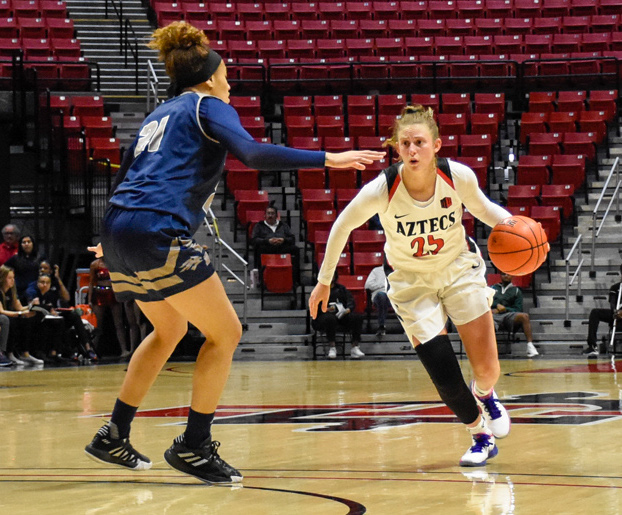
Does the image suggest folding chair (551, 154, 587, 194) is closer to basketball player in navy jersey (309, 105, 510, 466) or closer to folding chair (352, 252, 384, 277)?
folding chair (352, 252, 384, 277)

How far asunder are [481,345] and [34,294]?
8993 mm

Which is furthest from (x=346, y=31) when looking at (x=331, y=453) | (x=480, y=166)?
(x=331, y=453)

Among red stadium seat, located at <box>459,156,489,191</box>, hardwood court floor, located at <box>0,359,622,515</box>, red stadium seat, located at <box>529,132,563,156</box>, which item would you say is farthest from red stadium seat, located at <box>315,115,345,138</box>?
hardwood court floor, located at <box>0,359,622,515</box>

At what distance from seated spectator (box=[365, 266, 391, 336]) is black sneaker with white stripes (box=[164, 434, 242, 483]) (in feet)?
30.6

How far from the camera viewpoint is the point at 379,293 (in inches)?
513

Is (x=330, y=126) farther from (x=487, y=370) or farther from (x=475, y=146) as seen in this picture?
(x=487, y=370)

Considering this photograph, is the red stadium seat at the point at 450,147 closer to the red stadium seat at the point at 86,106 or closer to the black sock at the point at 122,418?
the red stadium seat at the point at 86,106

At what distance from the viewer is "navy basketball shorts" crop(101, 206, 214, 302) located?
11.6ft

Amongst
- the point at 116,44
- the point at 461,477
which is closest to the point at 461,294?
the point at 461,477

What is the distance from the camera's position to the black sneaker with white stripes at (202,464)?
367 centimetres

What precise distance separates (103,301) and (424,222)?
946 centimetres

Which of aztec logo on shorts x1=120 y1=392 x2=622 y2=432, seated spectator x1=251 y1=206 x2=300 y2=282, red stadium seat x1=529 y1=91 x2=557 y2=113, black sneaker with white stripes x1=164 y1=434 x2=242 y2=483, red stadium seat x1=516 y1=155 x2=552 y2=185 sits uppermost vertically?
red stadium seat x1=529 y1=91 x2=557 y2=113

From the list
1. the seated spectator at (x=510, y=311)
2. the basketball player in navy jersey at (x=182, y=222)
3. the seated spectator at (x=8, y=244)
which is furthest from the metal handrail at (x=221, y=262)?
the basketball player in navy jersey at (x=182, y=222)

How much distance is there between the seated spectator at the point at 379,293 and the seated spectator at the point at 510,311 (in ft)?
4.59
